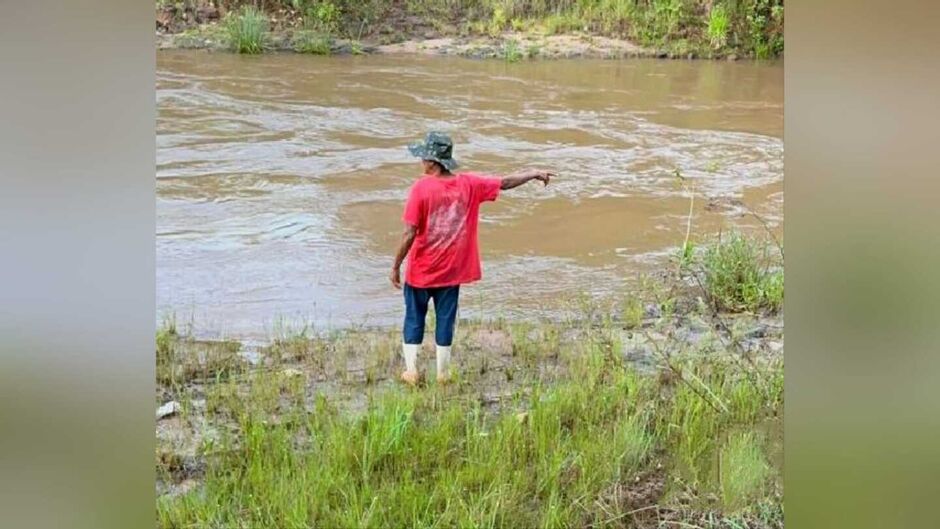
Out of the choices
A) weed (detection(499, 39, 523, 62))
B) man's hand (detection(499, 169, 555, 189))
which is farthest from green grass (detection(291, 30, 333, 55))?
man's hand (detection(499, 169, 555, 189))

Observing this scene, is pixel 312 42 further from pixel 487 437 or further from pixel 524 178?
pixel 487 437

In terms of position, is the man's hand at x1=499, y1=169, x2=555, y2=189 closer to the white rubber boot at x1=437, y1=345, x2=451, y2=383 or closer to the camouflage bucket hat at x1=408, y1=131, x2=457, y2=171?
the camouflage bucket hat at x1=408, y1=131, x2=457, y2=171

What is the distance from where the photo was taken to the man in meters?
2.40

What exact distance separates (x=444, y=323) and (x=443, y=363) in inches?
4.1

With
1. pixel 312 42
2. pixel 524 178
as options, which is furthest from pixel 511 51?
pixel 312 42

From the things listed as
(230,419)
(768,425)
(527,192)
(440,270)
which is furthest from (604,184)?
(230,419)

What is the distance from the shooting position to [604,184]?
2545mm

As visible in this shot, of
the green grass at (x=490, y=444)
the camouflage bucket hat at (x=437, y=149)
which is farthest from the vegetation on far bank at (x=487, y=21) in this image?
the green grass at (x=490, y=444)

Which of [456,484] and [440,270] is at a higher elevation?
[440,270]
